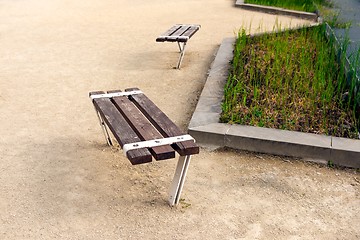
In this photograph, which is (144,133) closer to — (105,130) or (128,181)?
(128,181)

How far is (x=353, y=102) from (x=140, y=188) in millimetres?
2219

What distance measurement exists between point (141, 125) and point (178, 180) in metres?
0.46

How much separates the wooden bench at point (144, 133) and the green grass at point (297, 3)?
6626mm

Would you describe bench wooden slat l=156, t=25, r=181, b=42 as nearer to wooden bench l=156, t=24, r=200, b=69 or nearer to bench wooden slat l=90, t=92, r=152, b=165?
wooden bench l=156, t=24, r=200, b=69

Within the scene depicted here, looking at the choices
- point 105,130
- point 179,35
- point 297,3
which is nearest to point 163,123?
point 105,130

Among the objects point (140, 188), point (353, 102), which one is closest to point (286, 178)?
point (140, 188)

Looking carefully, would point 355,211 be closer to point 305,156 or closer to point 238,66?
point 305,156

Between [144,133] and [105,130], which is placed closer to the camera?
[144,133]

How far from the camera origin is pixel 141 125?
132 inches

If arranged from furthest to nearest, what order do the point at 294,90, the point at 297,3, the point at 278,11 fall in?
1. the point at 297,3
2. the point at 278,11
3. the point at 294,90

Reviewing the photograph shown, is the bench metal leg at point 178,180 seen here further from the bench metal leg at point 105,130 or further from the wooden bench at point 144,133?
the bench metal leg at point 105,130

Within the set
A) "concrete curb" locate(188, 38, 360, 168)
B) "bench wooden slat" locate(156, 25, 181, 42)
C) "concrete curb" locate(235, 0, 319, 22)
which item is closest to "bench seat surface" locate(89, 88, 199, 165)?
"concrete curb" locate(188, 38, 360, 168)

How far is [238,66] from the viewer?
5527 millimetres

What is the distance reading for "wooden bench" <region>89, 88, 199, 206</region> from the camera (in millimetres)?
2973
